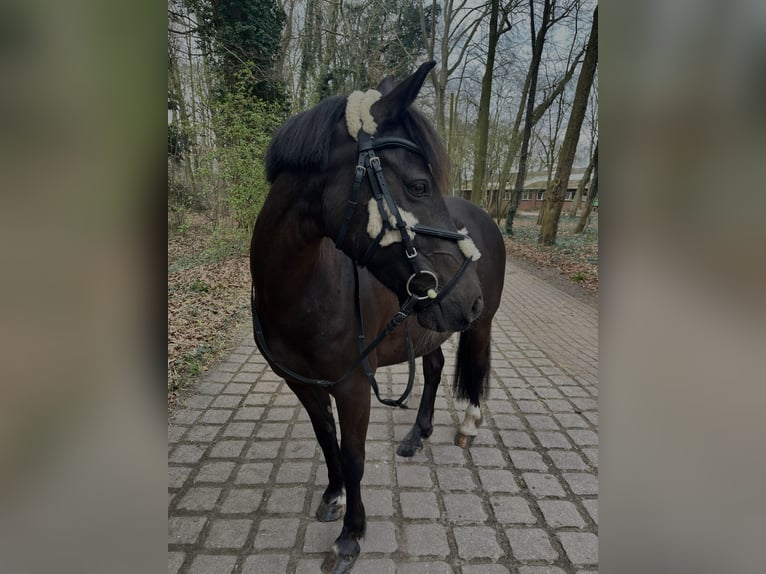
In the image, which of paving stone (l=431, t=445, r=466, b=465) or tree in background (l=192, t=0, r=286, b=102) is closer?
paving stone (l=431, t=445, r=466, b=465)

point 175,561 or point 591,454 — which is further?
point 591,454

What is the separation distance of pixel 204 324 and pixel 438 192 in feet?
17.1

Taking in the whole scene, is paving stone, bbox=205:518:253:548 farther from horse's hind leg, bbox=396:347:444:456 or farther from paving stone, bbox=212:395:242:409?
paving stone, bbox=212:395:242:409

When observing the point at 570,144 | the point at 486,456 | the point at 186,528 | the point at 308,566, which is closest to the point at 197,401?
the point at 186,528

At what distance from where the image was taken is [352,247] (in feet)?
5.32

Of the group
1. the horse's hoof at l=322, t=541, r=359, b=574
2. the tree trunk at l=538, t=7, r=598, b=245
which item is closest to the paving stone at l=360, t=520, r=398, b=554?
the horse's hoof at l=322, t=541, r=359, b=574

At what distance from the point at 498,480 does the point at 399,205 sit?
91.3 inches

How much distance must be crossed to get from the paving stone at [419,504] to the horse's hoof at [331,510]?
407 millimetres

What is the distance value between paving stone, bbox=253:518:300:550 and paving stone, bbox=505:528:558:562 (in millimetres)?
1300

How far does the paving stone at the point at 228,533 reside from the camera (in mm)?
2316

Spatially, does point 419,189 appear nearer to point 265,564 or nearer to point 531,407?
point 265,564

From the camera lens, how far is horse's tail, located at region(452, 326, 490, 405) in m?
3.48
